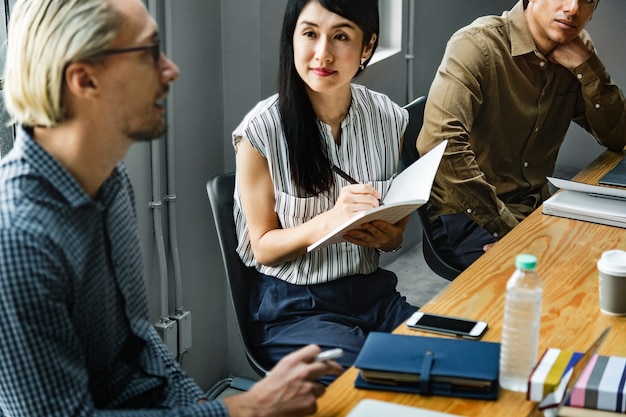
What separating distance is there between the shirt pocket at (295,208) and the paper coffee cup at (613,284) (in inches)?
28.2

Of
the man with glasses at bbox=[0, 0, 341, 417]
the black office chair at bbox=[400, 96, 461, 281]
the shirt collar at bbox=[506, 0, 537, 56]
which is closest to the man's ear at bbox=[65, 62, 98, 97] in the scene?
the man with glasses at bbox=[0, 0, 341, 417]

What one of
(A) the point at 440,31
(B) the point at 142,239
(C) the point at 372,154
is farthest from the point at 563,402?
(A) the point at 440,31

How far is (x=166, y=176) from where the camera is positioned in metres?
2.70

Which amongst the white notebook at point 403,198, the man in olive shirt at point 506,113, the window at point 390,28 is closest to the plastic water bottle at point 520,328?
the white notebook at point 403,198

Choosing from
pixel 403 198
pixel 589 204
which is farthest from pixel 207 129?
pixel 589 204

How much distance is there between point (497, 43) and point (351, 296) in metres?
1.06

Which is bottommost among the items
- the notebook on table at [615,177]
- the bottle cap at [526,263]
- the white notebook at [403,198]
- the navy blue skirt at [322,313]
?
the navy blue skirt at [322,313]

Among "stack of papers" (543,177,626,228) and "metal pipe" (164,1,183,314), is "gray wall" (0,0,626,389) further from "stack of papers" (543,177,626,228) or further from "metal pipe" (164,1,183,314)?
"stack of papers" (543,177,626,228)

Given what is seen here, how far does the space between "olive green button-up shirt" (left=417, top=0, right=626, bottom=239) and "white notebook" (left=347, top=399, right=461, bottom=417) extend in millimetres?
1300

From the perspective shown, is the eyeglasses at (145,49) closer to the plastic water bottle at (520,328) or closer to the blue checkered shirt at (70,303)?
the blue checkered shirt at (70,303)

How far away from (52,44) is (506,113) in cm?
185

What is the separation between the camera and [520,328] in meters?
1.49

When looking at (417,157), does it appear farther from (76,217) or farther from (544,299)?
(76,217)

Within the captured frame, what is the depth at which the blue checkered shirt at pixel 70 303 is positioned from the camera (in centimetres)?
127
